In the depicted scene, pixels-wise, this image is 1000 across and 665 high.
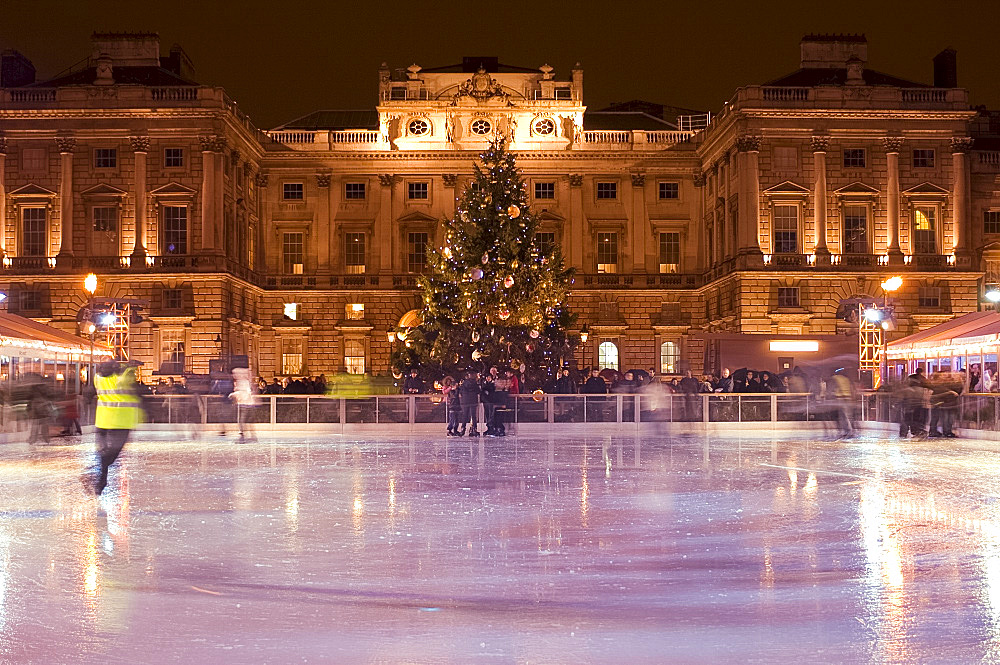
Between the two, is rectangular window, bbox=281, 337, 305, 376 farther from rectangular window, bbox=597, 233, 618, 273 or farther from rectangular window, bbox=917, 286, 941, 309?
rectangular window, bbox=917, 286, 941, 309

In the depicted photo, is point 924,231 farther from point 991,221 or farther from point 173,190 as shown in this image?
point 173,190

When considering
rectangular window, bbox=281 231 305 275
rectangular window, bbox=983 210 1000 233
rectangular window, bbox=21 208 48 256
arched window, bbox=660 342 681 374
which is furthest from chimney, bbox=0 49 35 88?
rectangular window, bbox=983 210 1000 233

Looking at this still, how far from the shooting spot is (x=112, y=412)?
1411 cm

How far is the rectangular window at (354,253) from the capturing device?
64.2m

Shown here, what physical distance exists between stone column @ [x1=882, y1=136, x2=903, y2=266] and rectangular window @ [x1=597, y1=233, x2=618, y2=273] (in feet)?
47.2

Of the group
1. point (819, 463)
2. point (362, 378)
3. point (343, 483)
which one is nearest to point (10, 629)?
point (343, 483)

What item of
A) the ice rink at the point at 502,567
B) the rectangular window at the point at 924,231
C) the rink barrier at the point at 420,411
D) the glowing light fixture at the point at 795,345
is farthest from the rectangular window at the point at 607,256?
the ice rink at the point at 502,567

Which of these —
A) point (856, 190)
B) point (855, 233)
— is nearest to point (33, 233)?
point (855, 233)

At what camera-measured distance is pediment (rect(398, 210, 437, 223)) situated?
2520 inches

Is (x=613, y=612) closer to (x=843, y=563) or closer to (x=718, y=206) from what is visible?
(x=843, y=563)

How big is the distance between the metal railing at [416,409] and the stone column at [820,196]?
26299mm

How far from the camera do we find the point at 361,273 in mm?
64125

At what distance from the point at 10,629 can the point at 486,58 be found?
60.5 m

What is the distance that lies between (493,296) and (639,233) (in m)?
30.1
